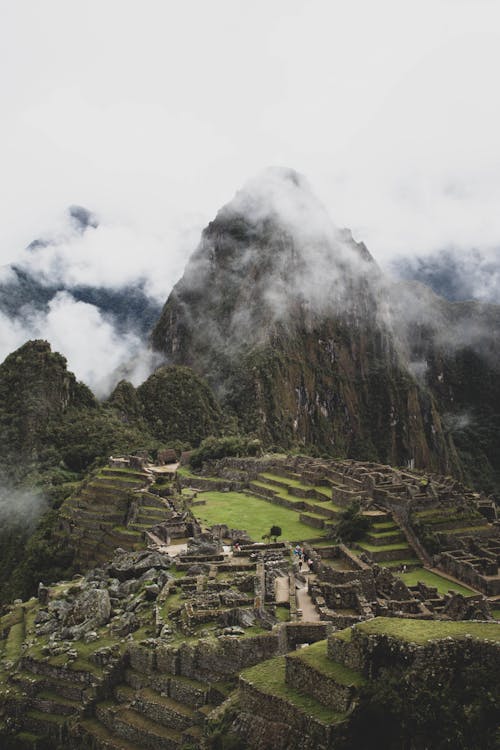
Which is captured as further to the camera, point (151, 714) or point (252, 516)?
point (252, 516)

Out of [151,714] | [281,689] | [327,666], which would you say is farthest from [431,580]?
[327,666]

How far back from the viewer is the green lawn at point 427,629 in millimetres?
9352

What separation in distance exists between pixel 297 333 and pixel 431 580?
118 metres

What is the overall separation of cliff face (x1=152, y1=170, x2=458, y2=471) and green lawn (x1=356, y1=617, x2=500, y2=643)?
10882cm

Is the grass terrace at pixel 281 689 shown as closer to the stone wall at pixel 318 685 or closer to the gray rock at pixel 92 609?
the stone wall at pixel 318 685

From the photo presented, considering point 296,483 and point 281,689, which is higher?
point 296,483

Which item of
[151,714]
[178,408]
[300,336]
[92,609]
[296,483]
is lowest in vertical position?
[151,714]

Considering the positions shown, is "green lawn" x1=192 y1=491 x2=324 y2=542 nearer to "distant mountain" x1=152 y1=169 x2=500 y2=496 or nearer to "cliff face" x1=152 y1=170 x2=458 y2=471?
"distant mountain" x1=152 y1=169 x2=500 y2=496

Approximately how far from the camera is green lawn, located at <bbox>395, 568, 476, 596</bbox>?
30469mm

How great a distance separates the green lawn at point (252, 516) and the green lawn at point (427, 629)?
81.5ft

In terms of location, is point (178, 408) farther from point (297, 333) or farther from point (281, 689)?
point (281, 689)

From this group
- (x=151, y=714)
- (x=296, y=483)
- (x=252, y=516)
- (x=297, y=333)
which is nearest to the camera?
(x=151, y=714)

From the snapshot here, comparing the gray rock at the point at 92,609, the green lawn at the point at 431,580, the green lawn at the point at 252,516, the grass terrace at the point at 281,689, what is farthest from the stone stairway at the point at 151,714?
the green lawn at the point at 252,516

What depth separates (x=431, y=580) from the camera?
3225 centimetres
